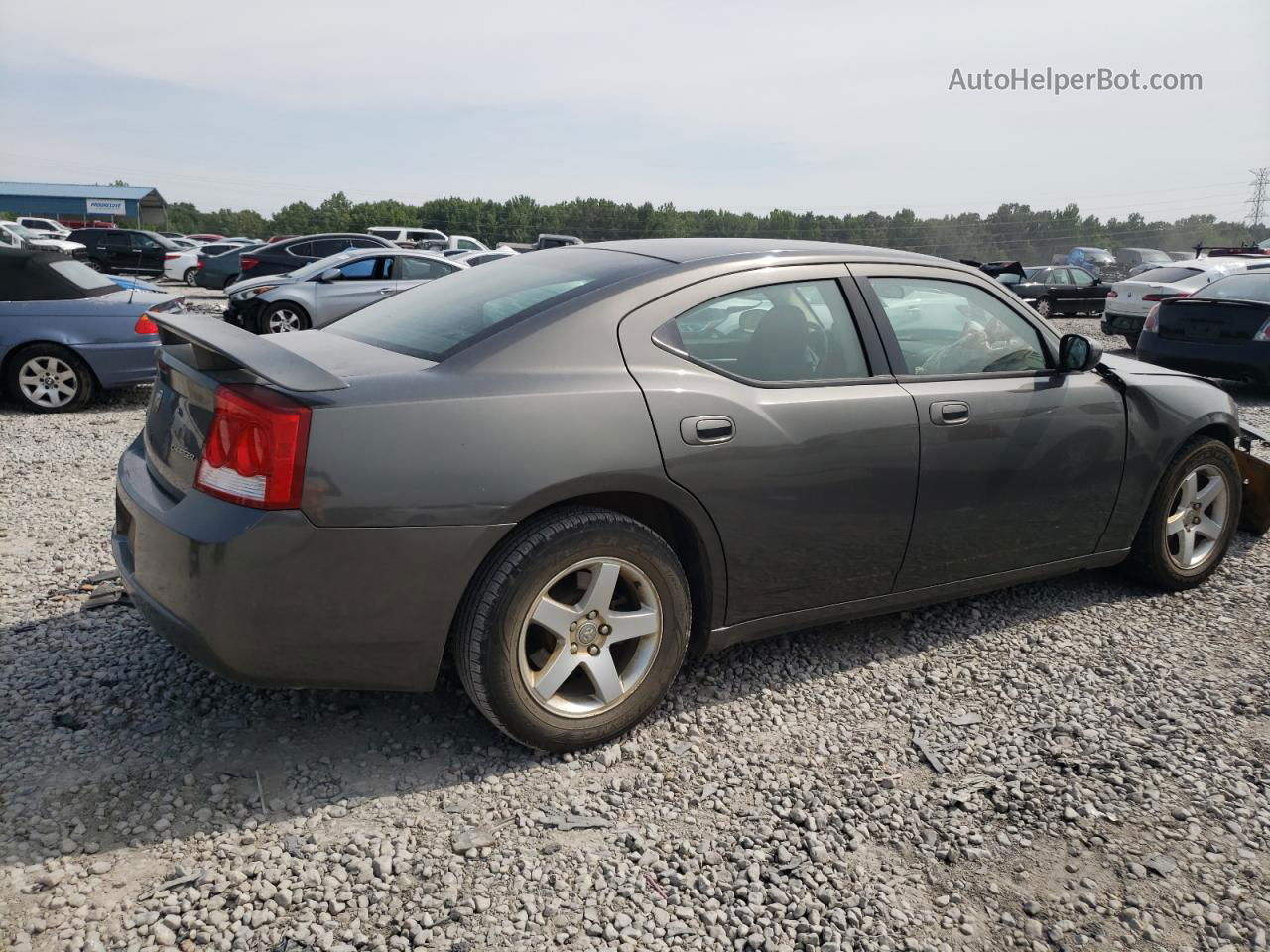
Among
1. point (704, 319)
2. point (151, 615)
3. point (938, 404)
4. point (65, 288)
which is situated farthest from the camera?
point (65, 288)

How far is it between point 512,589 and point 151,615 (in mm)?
1038

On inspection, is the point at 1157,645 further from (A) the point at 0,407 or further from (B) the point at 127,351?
(A) the point at 0,407

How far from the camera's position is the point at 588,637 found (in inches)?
116

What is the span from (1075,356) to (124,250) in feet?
111

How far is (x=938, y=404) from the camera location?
352cm

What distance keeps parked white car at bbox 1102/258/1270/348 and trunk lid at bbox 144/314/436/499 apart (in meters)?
14.0

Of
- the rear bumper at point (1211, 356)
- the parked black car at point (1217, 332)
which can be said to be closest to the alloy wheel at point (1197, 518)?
the rear bumper at point (1211, 356)

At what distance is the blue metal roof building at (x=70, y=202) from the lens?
231ft

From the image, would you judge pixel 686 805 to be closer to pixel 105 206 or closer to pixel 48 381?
pixel 48 381

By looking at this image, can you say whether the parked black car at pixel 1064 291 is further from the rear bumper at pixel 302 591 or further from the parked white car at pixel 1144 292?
the rear bumper at pixel 302 591

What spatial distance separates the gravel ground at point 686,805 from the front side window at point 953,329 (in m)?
1.12

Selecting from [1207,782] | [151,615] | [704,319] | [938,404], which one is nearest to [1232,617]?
[1207,782]

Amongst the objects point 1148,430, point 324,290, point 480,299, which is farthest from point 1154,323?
point 324,290

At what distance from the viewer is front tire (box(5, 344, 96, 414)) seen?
8.09 metres
